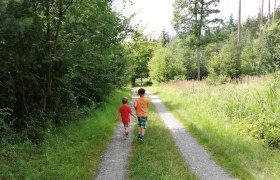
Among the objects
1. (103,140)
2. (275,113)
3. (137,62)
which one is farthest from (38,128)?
(137,62)

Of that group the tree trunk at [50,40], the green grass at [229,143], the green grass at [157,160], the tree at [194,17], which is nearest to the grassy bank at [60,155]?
the green grass at [157,160]

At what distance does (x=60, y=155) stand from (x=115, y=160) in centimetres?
144

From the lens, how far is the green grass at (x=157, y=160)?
6699 millimetres

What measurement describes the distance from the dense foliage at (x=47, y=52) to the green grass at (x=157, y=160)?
307 centimetres

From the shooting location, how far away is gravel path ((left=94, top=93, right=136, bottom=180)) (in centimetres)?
684

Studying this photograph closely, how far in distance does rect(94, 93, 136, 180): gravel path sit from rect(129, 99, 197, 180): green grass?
0.20m

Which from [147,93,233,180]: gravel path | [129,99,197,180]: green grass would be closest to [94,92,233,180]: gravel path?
[147,93,233,180]: gravel path

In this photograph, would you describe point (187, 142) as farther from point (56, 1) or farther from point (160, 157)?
point (56, 1)

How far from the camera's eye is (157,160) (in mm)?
7785

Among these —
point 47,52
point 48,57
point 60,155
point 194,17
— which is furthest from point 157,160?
point 194,17

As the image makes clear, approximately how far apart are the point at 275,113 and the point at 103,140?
18.8 ft

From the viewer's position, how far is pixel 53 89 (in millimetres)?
10586

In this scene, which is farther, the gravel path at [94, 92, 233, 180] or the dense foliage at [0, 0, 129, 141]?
the dense foliage at [0, 0, 129, 141]

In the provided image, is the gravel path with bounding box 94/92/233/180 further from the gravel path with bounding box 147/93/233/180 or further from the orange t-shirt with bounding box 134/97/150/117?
the orange t-shirt with bounding box 134/97/150/117
